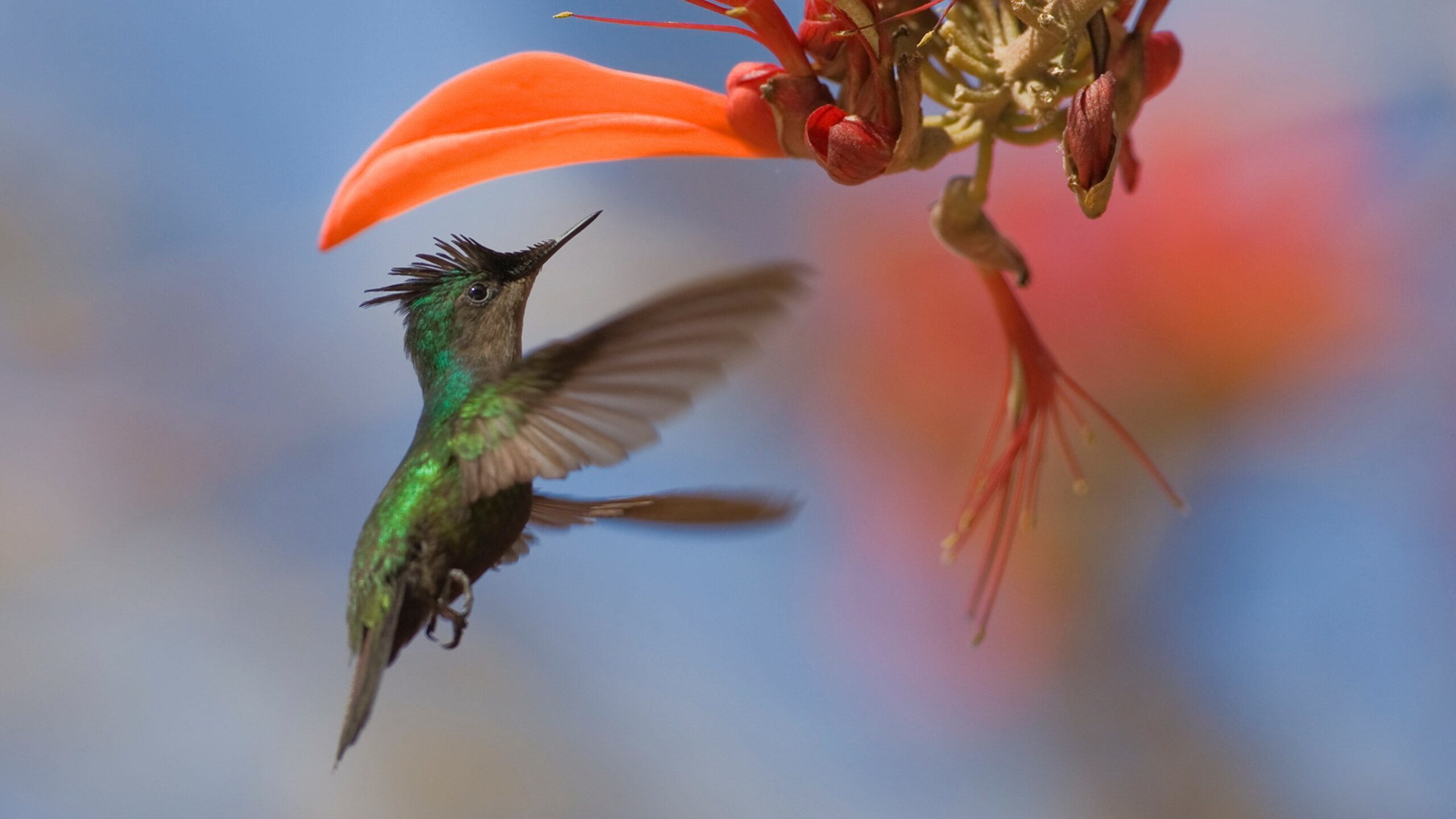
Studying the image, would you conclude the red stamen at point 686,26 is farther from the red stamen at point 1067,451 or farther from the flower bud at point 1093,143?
the red stamen at point 1067,451

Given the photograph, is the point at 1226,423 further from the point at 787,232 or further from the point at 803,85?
the point at 803,85

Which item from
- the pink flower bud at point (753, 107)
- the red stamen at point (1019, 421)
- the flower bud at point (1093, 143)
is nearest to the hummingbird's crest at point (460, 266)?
the pink flower bud at point (753, 107)

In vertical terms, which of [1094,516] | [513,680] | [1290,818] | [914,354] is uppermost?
[914,354]

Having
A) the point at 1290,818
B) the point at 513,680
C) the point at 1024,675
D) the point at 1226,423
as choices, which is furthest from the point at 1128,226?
the point at 513,680

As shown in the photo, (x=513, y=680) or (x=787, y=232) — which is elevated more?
(x=787, y=232)

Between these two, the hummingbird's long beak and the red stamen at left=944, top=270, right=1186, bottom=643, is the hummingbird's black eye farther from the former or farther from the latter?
the red stamen at left=944, top=270, right=1186, bottom=643
